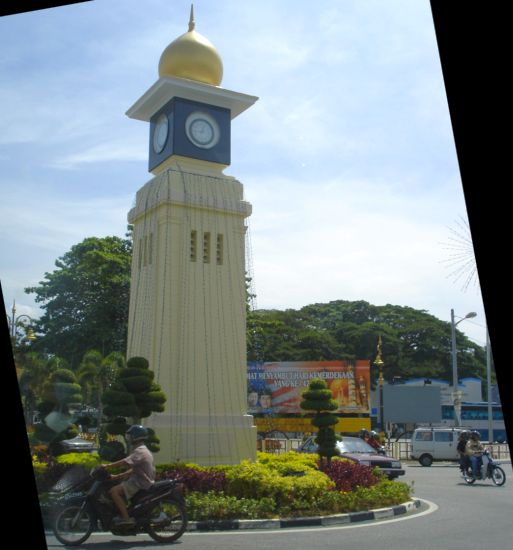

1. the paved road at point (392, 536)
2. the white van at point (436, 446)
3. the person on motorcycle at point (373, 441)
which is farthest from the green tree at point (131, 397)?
the white van at point (436, 446)

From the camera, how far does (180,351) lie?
14.8m

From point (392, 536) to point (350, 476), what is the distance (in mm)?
3509

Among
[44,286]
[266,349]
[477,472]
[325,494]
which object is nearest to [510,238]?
[325,494]

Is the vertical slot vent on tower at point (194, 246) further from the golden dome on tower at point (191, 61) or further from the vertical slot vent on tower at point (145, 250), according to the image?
the golden dome on tower at point (191, 61)

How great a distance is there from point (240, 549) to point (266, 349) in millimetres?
34795

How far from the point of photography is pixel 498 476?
50.2 ft

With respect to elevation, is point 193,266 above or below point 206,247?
below

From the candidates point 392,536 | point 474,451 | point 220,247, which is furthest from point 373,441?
point 392,536

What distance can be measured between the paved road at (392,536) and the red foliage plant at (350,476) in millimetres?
Answer: 1322

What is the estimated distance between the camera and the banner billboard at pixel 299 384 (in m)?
35.2

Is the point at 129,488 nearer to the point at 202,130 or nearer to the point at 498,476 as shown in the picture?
the point at 202,130

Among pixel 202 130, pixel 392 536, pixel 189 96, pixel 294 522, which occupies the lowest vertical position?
pixel 392 536

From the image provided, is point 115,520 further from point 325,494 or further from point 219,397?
point 219,397

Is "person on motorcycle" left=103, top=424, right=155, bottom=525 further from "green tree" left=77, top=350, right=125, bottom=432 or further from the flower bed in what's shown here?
"green tree" left=77, top=350, right=125, bottom=432
